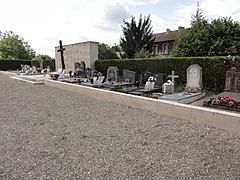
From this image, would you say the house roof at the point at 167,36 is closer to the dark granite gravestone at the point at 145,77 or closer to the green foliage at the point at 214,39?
the green foliage at the point at 214,39

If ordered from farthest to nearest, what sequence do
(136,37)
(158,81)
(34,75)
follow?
(136,37) → (34,75) → (158,81)

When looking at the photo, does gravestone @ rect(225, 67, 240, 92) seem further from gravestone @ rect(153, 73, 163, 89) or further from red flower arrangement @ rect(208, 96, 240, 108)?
gravestone @ rect(153, 73, 163, 89)

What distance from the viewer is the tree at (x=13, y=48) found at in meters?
35.7

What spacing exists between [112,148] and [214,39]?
10631 millimetres

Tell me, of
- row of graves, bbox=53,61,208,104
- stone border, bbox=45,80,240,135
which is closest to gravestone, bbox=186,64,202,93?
row of graves, bbox=53,61,208,104

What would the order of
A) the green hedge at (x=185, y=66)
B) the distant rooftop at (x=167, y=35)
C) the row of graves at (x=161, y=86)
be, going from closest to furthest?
the row of graves at (x=161, y=86), the green hedge at (x=185, y=66), the distant rooftop at (x=167, y=35)

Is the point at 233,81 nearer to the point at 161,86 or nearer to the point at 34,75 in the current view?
the point at 161,86

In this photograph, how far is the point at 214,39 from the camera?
1172 cm

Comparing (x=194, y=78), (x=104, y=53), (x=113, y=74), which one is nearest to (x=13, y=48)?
(x=104, y=53)

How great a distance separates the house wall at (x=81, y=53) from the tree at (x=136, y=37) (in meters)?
11.6

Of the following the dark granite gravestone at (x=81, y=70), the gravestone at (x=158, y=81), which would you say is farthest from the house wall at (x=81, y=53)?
the gravestone at (x=158, y=81)

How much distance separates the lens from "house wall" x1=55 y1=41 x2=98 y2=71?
15.1 metres

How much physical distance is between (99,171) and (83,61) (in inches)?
531

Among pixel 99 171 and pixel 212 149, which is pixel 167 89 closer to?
pixel 212 149
